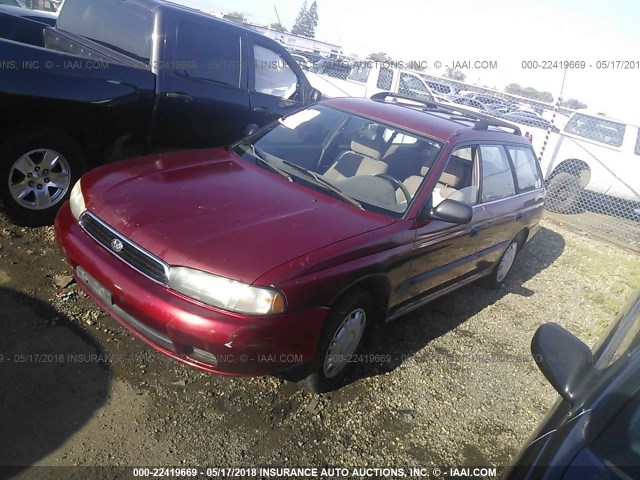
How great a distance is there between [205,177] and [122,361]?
124 cm

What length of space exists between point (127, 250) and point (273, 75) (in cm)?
373

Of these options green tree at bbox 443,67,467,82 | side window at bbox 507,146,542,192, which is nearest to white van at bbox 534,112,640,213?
side window at bbox 507,146,542,192

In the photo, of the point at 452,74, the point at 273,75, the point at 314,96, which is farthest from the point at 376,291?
the point at 452,74

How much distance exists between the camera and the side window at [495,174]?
414 centimetres

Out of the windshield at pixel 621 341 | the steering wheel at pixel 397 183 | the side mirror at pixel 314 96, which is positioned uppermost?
the side mirror at pixel 314 96

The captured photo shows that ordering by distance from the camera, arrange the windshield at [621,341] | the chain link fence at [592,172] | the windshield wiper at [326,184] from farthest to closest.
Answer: the chain link fence at [592,172], the windshield wiper at [326,184], the windshield at [621,341]

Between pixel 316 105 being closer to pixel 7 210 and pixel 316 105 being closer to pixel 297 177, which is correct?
pixel 297 177

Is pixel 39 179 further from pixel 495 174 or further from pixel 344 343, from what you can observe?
pixel 495 174

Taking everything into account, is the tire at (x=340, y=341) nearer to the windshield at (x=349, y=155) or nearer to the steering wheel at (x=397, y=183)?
the windshield at (x=349, y=155)

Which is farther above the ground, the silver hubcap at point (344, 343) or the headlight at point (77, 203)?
the headlight at point (77, 203)

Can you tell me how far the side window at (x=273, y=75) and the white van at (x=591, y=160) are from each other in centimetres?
582

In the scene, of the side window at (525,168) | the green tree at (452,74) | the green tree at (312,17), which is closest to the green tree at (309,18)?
the green tree at (312,17)

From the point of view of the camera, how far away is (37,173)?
3.88m

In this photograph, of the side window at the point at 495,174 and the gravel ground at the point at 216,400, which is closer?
the gravel ground at the point at 216,400
